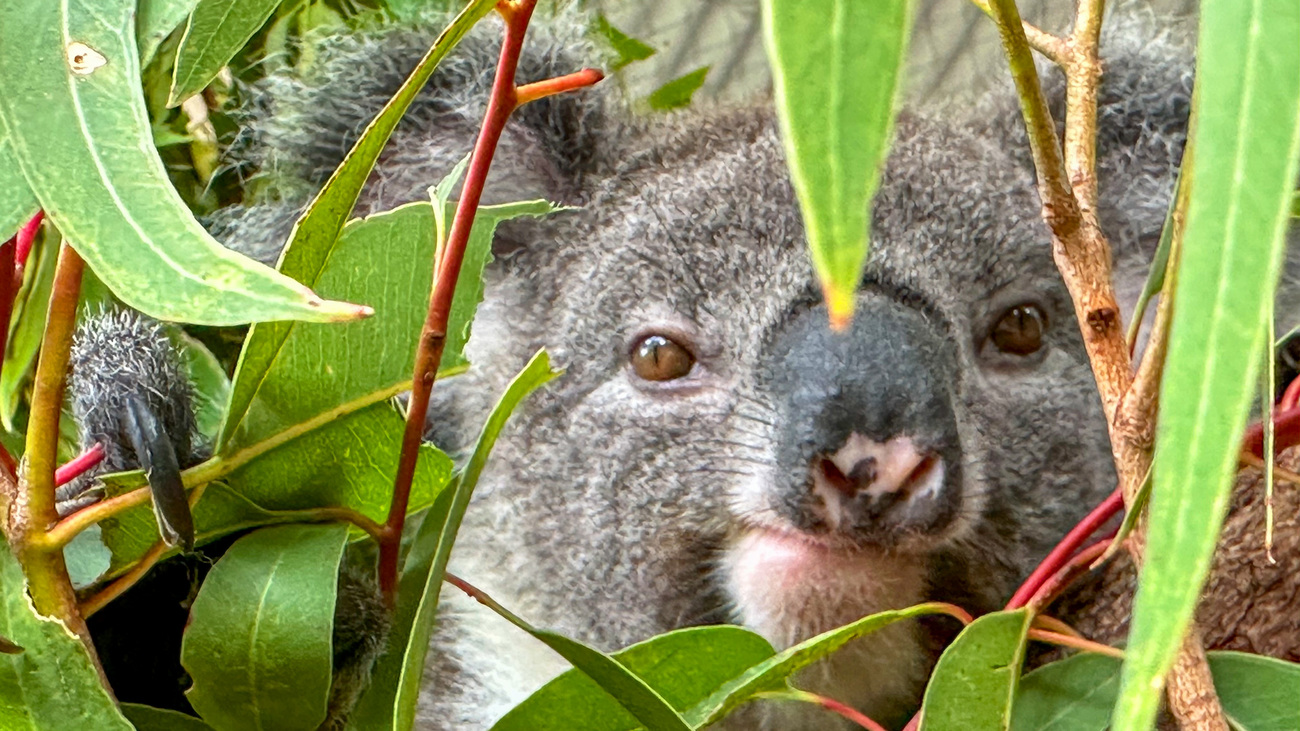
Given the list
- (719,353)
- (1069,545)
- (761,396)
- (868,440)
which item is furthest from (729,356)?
(1069,545)

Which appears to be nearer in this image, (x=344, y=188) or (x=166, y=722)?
(x=344, y=188)

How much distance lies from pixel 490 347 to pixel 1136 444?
1.00 metres

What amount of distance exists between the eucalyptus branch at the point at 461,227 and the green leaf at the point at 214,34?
5.3 inches

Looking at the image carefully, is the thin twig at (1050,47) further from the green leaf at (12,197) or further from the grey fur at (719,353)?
the green leaf at (12,197)

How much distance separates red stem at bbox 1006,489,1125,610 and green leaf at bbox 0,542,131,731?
0.53 m

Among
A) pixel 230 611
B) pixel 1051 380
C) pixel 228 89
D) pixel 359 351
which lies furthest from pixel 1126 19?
pixel 230 611

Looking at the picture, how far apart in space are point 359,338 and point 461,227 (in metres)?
0.18

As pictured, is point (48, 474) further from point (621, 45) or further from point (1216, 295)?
point (621, 45)

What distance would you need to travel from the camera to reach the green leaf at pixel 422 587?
75 cm

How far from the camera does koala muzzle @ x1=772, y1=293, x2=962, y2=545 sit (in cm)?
110

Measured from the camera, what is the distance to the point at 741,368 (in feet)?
4.51

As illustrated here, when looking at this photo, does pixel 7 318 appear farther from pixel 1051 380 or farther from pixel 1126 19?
pixel 1126 19

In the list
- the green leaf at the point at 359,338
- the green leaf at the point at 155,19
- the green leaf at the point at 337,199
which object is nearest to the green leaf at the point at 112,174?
the green leaf at the point at 155,19

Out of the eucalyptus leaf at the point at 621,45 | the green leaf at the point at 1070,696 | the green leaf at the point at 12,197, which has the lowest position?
the green leaf at the point at 1070,696
